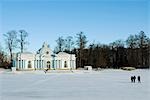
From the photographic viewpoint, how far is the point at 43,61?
2820 inches

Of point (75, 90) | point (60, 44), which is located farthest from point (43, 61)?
point (75, 90)

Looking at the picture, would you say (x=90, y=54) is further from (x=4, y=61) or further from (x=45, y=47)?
(x=4, y=61)

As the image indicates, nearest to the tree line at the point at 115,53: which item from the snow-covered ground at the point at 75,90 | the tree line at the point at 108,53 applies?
the tree line at the point at 108,53

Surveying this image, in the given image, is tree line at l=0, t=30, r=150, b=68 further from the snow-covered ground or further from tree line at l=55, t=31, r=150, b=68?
the snow-covered ground

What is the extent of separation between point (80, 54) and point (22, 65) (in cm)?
1510

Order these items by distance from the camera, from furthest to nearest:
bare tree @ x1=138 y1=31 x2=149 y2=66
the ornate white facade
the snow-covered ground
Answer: bare tree @ x1=138 y1=31 x2=149 y2=66
the ornate white facade
the snow-covered ground

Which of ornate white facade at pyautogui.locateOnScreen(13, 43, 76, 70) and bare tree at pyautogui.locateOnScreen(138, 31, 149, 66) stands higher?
bare tree at pyautogui.locateOnScreen(138, 31, 149, 66)

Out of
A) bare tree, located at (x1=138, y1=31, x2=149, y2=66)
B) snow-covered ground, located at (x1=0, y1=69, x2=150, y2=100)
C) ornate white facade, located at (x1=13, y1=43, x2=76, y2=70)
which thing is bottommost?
snow-covered ground, located at (x1=0, y1=69, x2=150, y2=100)

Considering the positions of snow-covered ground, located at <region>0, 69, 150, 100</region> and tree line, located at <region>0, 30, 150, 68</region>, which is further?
tree line, located at <region>0, 30, 150, 68</region>

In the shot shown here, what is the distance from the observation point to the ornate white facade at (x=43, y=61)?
231 feet

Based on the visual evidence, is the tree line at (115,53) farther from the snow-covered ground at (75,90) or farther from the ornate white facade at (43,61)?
the snow-covered ground at (75,90)

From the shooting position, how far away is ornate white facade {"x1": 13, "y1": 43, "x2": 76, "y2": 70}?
70375 millimetres

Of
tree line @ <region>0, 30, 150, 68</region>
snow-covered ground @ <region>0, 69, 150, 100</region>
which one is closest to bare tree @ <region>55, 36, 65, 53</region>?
tree line @ <region>0, 30, 150, 68</region>

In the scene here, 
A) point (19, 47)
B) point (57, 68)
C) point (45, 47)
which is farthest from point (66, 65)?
point (19, 47)
